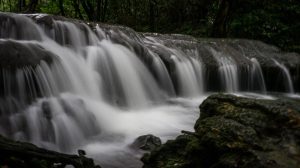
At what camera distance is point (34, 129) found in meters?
5.89

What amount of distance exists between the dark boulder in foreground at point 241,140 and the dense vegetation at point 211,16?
1160 centimetres

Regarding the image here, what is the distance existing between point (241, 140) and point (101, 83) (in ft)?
18.3

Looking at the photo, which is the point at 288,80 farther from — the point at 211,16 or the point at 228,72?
the point at 211,16

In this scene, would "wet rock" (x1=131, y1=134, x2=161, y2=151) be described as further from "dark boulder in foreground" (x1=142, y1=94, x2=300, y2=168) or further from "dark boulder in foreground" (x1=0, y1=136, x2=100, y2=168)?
"dark boulder in foreground" (x1=0, y1=136, x2=100, y2=168)

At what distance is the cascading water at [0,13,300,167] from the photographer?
6074 mm

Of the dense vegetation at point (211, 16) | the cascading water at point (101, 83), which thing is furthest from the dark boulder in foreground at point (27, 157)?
the dense vegetation at point (211, 16)

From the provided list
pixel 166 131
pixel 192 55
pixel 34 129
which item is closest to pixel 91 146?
pixel 34 129

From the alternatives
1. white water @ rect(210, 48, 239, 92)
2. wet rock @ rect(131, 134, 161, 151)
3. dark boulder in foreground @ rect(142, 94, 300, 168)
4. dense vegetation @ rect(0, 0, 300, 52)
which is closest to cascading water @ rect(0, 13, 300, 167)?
white water @ rect(210, 48, 239, 92)

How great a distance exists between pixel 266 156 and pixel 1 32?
6756 mm

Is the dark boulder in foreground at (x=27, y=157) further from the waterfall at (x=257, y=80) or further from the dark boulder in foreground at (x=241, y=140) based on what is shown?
the waterfall at (x=257, y=80)

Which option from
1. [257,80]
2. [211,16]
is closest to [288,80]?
[257,80]

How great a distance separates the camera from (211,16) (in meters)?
18.9

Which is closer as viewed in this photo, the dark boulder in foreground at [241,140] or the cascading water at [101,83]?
the dark boulder in foreground at [241,140]

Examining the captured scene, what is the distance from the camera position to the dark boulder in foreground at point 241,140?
3.35 m
